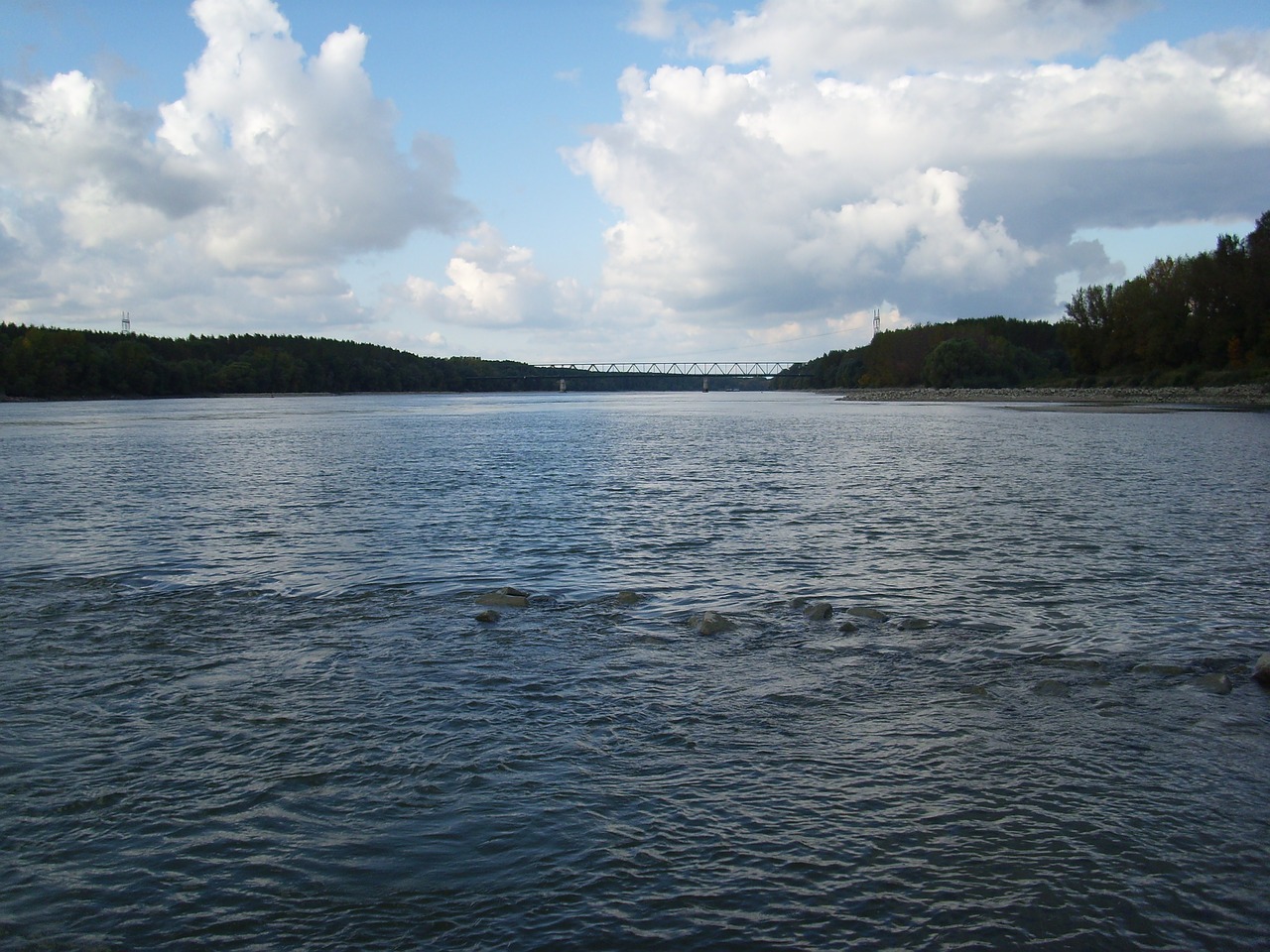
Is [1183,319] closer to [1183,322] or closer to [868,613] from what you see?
[1183,322]

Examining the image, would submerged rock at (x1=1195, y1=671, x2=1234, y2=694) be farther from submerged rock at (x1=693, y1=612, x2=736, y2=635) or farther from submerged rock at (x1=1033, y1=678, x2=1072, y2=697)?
submerged rock at (x1=693, y1=612, x2=736, y2=635)

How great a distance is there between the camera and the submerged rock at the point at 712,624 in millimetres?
16219

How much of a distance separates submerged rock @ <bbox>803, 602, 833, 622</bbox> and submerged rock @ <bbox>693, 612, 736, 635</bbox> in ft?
4.92

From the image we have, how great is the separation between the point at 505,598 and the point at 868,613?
7.00 meters

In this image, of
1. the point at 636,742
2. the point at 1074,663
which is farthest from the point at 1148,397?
the point at 636,742

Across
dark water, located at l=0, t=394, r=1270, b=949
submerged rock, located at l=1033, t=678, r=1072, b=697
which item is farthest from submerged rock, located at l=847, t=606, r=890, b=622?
submerged rock, located at l=1033, t=678, r=1072, b=697

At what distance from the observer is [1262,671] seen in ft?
43.5

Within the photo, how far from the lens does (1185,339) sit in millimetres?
142000

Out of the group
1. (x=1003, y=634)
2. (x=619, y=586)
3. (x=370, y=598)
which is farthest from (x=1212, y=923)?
(x=370, y=598)

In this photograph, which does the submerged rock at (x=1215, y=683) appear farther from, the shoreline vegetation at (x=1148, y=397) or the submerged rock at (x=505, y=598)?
the shoreline vegetation at (x=1148, y=397)

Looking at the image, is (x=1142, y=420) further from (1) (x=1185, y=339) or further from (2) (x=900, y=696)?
(2) (x=900, y=696)

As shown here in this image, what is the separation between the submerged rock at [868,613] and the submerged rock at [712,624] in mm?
2338

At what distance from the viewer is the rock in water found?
43.1 feet

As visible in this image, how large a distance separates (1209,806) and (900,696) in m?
3.96
